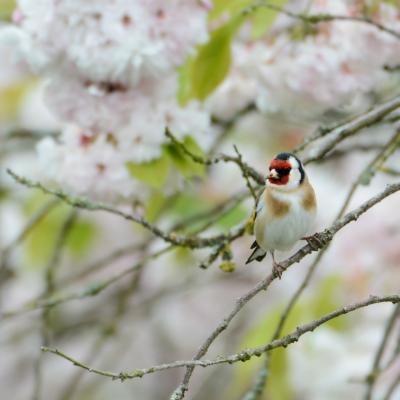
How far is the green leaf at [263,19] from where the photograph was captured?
1.66m

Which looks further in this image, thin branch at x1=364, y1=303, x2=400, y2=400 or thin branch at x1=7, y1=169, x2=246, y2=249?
thin branch at x1=364, y1=303, x2=400, y2=400

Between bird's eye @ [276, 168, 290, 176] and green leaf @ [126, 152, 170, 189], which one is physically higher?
green leaf @ [126, 152, 170, 189]

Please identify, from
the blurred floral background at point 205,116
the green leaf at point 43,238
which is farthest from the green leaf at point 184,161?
the green leaf at point 43,238

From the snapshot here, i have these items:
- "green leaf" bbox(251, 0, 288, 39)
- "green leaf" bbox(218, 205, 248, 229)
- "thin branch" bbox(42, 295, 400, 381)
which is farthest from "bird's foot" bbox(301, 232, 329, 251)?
"green leaf" bbox(218, 205, 248, 229)

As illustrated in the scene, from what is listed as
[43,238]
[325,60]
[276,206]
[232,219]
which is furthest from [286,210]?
[43,238]

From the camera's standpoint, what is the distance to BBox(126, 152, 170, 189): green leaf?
166 centimetres

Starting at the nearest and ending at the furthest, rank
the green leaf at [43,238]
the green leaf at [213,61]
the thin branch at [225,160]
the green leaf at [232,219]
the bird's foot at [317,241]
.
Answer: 1. the bird's foot at [317,241]
2. the thin branch at [225,160]
3. the green leaf at [213,61]
4. the green leaf at [232,219]
5. the green leaf at [43,238]

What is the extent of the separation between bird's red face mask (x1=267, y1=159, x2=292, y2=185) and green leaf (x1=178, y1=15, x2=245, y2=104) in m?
0.56

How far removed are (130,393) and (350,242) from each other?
2404 millimetres

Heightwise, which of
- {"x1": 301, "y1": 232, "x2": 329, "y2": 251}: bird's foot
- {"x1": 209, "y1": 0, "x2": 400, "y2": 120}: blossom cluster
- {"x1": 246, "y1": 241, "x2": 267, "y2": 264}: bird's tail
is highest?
{"x1": 209, "y1": 0, "x2": 400, "y2": 120}: blossom cluster

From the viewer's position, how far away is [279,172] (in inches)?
48.0

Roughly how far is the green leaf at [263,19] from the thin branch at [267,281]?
0.57m

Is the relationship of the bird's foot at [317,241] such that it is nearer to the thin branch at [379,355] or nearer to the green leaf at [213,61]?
the thin branch at [379,355]

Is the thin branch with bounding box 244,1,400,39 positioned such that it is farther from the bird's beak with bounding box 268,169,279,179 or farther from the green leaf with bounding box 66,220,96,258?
the green leaf with bounding box 66,220,96,258
